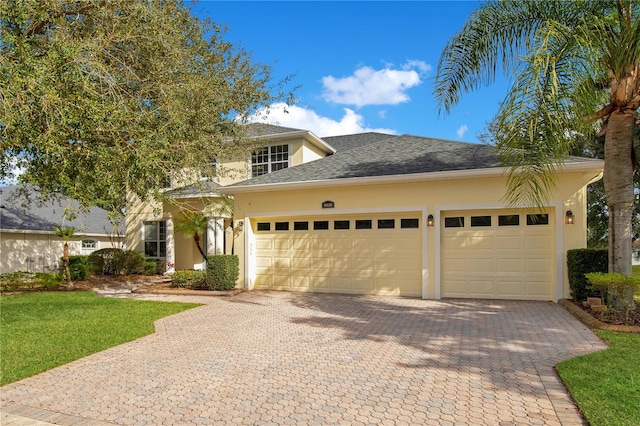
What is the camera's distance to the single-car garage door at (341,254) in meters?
11.6

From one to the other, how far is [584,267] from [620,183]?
219cm

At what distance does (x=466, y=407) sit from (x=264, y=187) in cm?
967

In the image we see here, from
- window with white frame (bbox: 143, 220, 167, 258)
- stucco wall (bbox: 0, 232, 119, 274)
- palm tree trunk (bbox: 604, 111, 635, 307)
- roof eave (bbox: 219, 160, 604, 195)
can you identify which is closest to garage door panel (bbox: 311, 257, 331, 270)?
roof eave (bbox: 219, 160, 604, 195)

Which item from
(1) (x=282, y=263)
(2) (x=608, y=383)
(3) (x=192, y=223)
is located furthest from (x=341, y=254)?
(2) (x=608, y=383)

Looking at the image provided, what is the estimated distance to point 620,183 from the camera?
8109 millimetres

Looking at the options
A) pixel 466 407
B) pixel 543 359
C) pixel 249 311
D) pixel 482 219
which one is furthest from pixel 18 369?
pixel 482 219

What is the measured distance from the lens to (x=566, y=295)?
997 centimetres

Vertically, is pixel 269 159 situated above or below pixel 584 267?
above

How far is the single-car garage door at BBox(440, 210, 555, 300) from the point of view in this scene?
1042 cm

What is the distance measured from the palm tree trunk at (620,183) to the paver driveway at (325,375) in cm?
155

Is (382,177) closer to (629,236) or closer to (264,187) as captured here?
(264,187)

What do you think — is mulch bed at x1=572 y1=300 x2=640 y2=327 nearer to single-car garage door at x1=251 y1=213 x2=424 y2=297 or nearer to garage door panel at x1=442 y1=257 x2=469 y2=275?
garage door panel at x1=442 y1=257 x2=469 y2=275

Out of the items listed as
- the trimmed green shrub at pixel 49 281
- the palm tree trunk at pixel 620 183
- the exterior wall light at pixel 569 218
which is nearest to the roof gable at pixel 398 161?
the exterior wall light at pixel 569 218

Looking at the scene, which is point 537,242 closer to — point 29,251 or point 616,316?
point 616,316
